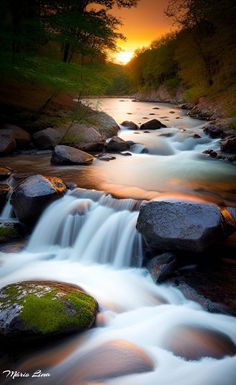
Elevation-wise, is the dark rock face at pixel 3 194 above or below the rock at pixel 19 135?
below

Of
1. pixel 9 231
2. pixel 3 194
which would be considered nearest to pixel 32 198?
pixel 9 231

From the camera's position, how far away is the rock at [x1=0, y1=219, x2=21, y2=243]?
6.86 metres

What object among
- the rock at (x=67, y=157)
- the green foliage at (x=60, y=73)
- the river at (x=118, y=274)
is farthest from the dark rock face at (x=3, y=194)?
the green foliage at (x=60, y=73)

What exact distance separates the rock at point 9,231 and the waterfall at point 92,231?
0.39 metres

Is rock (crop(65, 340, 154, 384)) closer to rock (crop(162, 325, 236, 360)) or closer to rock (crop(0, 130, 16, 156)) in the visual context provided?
rock (crop(162, 325, 236, 360))

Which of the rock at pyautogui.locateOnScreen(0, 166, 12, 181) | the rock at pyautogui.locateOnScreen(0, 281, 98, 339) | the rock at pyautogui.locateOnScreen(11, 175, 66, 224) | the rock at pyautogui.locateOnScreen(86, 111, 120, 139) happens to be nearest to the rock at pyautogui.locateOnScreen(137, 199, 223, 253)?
the rock at pyautogui.locateOnScreen(0, 281, 98, 339)

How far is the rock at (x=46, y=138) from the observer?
43.6 feet

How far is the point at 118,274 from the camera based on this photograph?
5918 millimetres

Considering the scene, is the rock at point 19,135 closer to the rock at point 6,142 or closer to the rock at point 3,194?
the rock at point 6,142

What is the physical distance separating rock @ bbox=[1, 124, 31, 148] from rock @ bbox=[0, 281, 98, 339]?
9.30 m

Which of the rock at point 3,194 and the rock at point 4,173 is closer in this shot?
the rock at point 3,194

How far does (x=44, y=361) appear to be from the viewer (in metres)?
3.77

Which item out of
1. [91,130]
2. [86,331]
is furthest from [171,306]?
[91,130]

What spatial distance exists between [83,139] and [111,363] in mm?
10837
